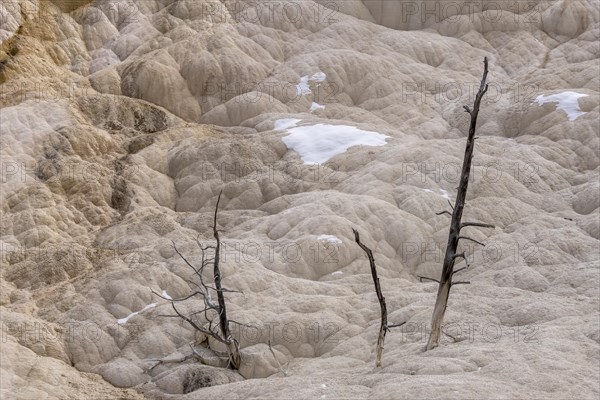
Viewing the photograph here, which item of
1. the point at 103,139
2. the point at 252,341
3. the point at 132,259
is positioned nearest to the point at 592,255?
the point at 252,341

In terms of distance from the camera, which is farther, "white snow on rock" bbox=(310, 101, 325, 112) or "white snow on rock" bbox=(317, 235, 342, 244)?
"white snow on rock" bbox=(310, 101, 325, 112)

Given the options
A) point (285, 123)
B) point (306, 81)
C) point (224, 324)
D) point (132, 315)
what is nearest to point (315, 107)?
point (306, 81)

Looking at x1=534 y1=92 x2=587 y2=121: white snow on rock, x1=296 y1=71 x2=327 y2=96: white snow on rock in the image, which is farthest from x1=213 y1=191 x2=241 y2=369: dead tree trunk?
x1=534 y1=92 x2=587 y2=121: white snow on rock

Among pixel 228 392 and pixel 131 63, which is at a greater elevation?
pixel 131 63

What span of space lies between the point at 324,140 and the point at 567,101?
43.5 feet

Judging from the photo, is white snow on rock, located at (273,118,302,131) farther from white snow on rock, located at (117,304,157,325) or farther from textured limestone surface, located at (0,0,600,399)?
white snow on rock, located at (117,304,157,325)

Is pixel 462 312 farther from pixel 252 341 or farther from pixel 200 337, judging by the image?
pixel 200 337

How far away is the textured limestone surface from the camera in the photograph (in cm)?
2042

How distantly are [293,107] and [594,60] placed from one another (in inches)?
735

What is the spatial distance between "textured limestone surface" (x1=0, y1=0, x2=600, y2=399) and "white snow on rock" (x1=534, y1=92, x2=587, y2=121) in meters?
0.16

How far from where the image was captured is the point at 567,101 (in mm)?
36344

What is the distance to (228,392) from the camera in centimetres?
1839

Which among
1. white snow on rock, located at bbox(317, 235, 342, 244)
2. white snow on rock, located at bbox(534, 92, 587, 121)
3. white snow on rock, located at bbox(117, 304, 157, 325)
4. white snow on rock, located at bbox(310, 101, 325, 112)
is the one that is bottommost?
white snow on rock, located at bbox(117, 304, 157, 325)

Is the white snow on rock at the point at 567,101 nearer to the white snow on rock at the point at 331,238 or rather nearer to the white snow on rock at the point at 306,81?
the white snow on rock at the point at 306,81
